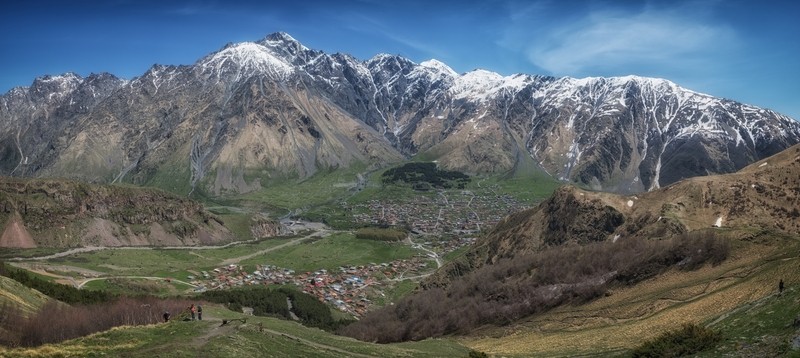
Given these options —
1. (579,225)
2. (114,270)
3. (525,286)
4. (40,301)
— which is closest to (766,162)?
(579,225)

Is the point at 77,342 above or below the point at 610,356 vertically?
above

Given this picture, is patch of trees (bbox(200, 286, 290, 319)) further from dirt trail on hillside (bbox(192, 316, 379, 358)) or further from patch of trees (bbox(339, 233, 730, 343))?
dirt trail on hillside (bbox(192, 316, 379, 358))

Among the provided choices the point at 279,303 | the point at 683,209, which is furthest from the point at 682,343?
the point at 279,303

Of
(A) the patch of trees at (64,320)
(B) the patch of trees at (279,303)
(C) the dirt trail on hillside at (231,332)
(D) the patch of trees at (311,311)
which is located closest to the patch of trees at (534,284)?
(D) the patch of trees at (311,311)

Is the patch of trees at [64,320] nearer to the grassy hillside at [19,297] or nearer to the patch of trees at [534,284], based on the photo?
the grassy hillside at [19,297]

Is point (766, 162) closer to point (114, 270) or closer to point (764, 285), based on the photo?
point (764, 285)
